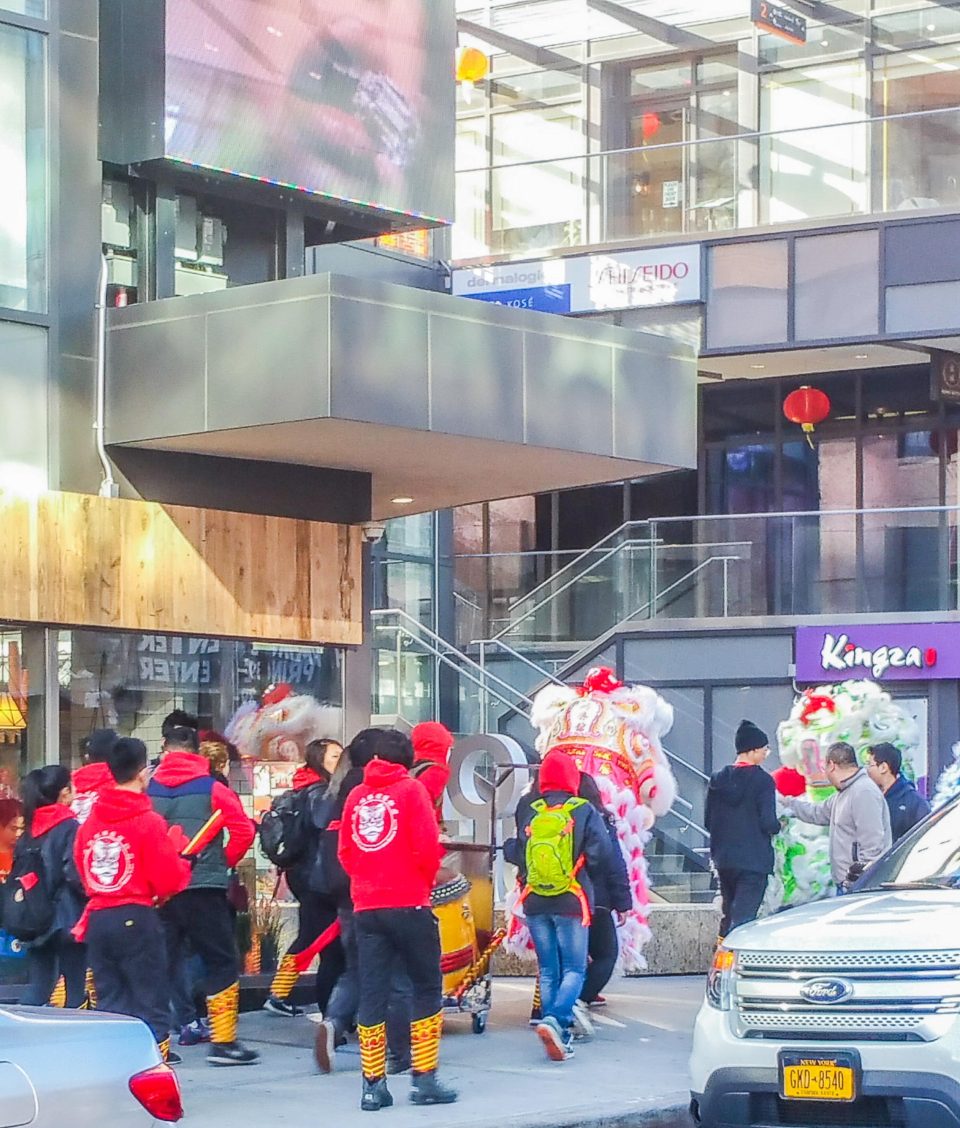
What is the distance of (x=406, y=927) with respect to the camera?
34.4ft

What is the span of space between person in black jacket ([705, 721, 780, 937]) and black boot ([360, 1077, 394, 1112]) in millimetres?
4253

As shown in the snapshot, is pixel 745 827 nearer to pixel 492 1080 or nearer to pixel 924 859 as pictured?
pixel 492 1080

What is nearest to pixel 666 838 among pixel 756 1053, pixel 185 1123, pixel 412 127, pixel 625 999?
pixel 625 999

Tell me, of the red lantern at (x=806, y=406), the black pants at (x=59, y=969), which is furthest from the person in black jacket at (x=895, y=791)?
the red lantern at (x=806, y=406)

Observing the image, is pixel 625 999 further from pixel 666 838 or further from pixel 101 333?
pixel 101 333

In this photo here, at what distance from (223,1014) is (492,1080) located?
5.06 feet

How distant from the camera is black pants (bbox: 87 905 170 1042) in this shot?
33.0 ft

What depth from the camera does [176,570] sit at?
13.9 m

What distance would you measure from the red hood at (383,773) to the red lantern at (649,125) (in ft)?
66.7

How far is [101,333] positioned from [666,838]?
808cm

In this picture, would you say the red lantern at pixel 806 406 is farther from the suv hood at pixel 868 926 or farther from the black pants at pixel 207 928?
the suv hood at pixel 868 926

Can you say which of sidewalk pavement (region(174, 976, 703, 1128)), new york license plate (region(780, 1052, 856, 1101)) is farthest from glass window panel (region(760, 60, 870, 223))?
new york license plate (region(780, 1052, 856, 1101))

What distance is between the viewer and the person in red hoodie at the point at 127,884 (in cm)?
1000

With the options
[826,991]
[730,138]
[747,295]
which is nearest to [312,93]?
[826,991]
